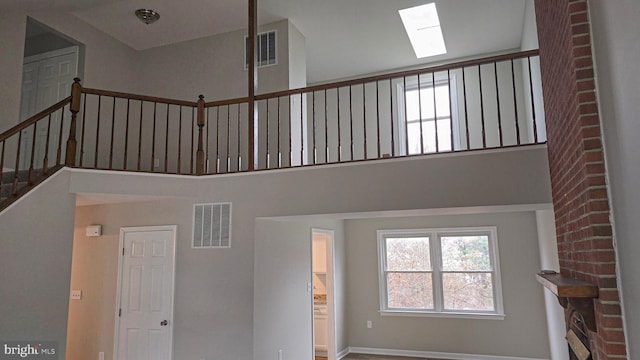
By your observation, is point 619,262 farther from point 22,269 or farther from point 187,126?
point 187,126

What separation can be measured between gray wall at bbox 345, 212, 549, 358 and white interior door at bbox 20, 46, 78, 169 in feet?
16.1

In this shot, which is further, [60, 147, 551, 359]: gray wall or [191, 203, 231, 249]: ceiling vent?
[191, 203, 231, 249]: ceiling vent

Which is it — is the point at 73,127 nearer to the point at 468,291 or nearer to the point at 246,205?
the point at 246,205

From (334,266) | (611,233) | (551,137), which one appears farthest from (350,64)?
(611,233)

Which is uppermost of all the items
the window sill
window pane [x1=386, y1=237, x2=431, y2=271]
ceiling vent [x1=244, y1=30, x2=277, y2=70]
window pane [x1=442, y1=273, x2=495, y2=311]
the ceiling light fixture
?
the ceiling light fixture

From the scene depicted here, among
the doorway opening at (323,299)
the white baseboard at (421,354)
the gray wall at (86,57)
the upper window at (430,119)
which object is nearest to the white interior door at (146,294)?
the doorway opening at (323,299)

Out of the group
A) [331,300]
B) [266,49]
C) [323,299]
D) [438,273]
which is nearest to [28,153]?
[266,49]

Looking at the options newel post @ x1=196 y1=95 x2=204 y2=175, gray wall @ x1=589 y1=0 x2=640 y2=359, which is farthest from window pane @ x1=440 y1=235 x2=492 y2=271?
gray wall @ x1=589 y1=0 x2=640 y2=359

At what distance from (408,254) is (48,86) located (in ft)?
20.5

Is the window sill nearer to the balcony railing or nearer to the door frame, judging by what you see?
the door frame

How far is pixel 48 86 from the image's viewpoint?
6.49 metres

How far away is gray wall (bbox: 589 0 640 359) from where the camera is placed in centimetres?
159

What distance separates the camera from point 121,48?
7.03 metres

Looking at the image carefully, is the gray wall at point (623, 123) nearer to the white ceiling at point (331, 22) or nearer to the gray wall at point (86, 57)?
the white ceiling at point (331, 22)
